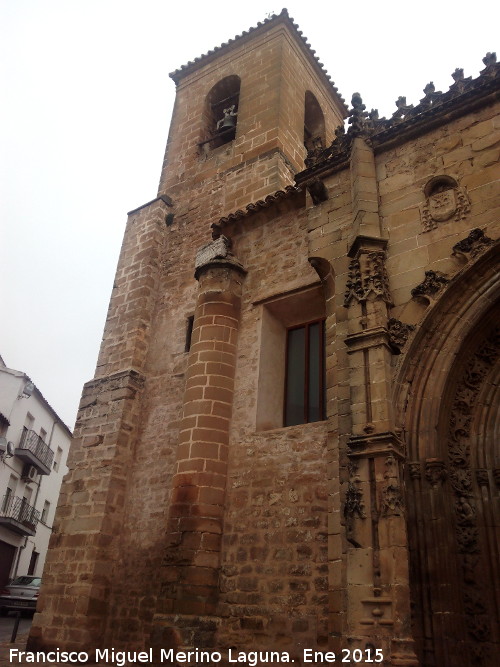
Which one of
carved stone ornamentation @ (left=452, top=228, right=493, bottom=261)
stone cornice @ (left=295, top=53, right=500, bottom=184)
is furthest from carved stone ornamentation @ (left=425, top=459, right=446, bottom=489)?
stone cornice @ (left=295, top=53, right=500, bottom=184)

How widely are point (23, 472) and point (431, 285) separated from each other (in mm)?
21513

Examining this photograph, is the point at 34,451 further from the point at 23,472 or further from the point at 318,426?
the point at 318,426

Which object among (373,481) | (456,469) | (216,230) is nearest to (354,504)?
(373,481)

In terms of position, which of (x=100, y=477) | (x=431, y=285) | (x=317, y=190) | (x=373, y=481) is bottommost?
(x=373, y=481)

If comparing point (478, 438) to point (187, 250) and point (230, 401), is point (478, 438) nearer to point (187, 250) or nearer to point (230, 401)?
point (230, 401)

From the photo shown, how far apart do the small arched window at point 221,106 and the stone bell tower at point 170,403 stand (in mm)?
133

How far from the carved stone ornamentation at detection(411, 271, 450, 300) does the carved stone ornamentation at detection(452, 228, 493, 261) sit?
0.31m

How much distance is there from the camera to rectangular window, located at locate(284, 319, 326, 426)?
25.8 feet

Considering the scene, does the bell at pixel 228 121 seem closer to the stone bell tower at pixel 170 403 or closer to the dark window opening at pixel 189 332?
the stone bell tower at pixel 170 403

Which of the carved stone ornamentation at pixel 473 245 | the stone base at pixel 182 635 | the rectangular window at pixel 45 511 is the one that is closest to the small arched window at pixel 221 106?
the carved stone ornamentation at pixel 473 245

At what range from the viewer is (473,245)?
5887mm

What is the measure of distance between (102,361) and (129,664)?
5236 millimetres

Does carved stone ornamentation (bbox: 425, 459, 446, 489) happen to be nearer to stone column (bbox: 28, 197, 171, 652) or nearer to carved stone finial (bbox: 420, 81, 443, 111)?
carved stone finial (bbox: 420, 81, 443, 111)

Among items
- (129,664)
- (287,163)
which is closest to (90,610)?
(129,664)
